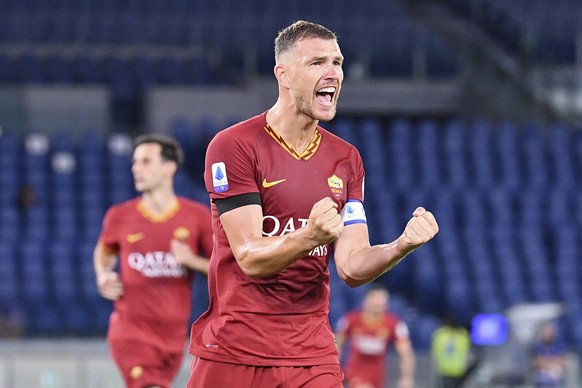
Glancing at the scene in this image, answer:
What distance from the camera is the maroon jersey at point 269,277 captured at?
15.3 ft

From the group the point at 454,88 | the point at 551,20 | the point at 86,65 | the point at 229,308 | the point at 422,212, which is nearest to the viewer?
the point at 422,212

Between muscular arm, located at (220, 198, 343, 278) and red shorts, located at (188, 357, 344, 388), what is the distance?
0.42 meters

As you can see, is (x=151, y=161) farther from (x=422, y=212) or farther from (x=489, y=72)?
(x=489, y=72)

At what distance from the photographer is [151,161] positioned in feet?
26.4

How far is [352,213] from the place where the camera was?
4.86m

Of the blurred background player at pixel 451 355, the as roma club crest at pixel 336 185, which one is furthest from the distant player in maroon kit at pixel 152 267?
the blurred background player at pixel 451 355

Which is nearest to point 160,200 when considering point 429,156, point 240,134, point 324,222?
point 240,134

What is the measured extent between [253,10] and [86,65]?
332 cm

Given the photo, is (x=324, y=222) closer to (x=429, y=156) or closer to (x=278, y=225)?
(x=278, y=225)

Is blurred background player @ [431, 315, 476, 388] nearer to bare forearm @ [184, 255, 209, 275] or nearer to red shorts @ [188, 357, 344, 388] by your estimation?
bare forearm @ [184, 255, 209, 275]

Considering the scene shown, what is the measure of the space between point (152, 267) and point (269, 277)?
10.6 feet

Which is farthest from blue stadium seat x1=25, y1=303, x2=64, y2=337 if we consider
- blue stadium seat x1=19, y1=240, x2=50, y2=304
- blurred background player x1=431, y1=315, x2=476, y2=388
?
blurred background player x1=431, y1=315, x2=476, y2=388

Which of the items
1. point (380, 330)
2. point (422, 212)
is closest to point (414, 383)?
point (380, 330)

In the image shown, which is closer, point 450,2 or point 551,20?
point 551,20
